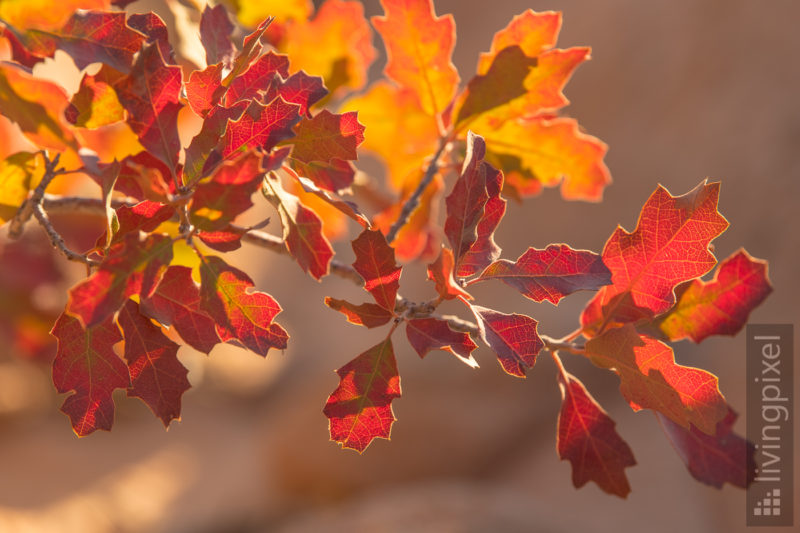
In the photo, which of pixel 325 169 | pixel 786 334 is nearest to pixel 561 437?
pixel 325 169

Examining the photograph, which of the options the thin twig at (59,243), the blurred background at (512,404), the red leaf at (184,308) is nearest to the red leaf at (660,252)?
the red leaf at (184,308)

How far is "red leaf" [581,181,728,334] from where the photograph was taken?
584 millimetres

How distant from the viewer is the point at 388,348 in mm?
590

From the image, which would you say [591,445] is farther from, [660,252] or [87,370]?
[87,370]

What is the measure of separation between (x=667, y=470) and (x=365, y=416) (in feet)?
6.62

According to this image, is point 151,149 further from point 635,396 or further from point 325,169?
point 635,396

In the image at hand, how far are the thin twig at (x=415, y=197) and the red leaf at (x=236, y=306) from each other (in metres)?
0.26

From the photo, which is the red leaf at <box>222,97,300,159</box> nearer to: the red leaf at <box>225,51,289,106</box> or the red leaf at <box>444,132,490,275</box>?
the red leaf at <box>225,51,289,106</box>

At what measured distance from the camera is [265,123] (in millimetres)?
523

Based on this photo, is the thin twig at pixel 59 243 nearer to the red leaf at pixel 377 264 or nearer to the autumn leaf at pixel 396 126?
the red leaf at pixel 377 264

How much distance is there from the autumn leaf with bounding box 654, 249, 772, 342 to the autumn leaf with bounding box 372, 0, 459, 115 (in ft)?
1.31

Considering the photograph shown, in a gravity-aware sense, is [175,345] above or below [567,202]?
above

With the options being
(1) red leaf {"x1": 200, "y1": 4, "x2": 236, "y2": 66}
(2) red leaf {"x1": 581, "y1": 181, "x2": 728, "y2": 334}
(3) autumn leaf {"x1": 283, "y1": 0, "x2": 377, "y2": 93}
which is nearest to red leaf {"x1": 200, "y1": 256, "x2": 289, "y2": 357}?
(1) red leaf {"x1": 200, "y1": 4, "x2": 236, "y2": 66}

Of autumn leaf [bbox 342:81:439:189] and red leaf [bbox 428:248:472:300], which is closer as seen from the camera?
red leaf [bbox 428:248:472:300]
